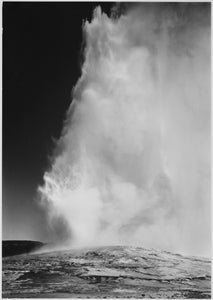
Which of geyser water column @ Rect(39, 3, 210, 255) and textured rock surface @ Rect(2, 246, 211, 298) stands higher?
geyser water column @ Rect(39, 3, 210, 255)

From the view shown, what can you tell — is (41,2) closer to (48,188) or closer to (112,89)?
(112,89)

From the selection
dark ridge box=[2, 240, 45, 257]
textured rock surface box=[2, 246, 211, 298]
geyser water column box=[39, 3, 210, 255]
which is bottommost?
textured rock surface box=[2, 246, 211, 298]

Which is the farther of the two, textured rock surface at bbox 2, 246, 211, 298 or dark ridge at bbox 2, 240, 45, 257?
dark ridge at bbox 2, 240, 45, 257

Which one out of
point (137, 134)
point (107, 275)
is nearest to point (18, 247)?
point (107, 275)

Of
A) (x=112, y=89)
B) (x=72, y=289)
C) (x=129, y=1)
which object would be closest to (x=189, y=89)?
(x=112, y=89)
